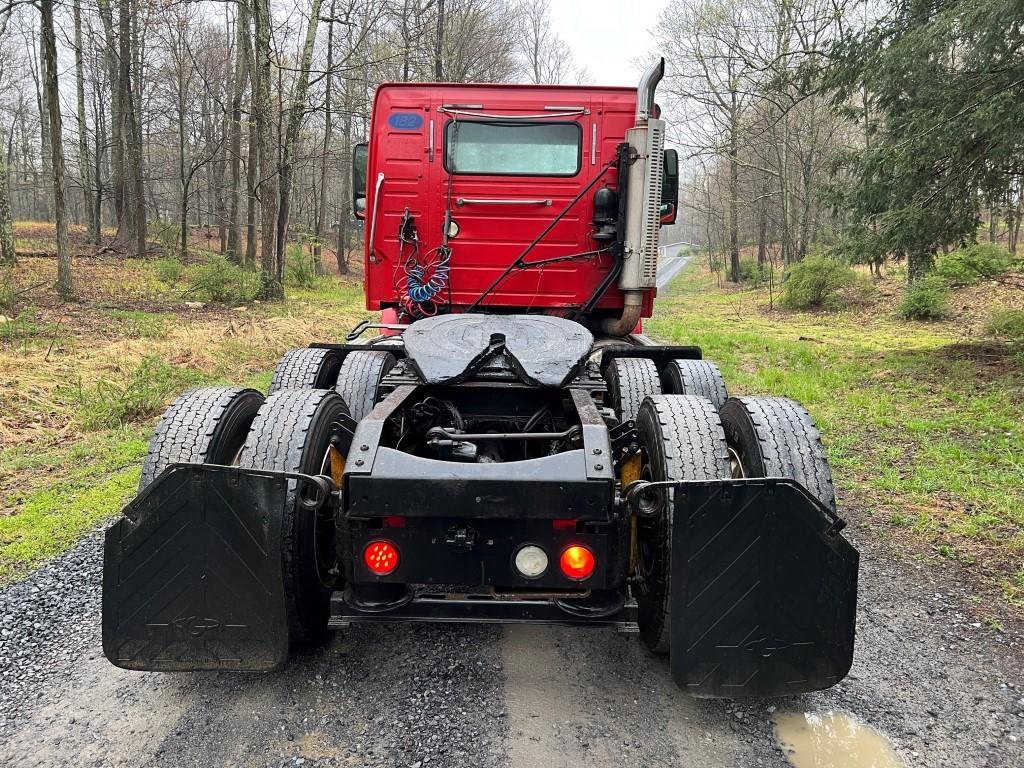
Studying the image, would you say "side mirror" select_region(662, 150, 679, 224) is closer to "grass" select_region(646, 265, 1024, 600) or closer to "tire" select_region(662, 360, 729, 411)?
"tire" select_region(662, 360, 729, 411)

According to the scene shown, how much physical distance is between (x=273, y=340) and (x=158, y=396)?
157 inches

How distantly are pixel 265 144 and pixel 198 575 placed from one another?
1532 centimetres

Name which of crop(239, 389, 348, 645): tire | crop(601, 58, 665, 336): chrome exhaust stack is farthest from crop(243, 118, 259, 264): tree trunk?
crop(239, 389, 348, 645): tire

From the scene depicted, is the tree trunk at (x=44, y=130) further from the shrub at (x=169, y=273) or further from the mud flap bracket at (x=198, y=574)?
the mud flap bracket at (x=198, y=574)

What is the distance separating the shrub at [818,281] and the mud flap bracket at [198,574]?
17.3 m

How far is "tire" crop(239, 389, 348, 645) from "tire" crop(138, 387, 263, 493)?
9.7 inches

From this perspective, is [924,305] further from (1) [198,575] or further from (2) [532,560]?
(1) [198,575]

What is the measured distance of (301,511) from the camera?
103 inches

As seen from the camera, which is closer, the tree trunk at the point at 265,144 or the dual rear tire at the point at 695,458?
the dual rear tire at the point at 695,458

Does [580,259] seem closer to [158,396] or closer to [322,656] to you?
[322,656]

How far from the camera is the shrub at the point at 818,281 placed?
1733 centimetres

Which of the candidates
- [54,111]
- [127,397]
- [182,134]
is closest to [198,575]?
[127,397]

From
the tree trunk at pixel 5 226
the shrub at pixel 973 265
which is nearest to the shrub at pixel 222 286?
the tree trunk at pixel 5 226

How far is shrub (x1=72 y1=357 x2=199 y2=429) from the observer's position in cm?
660
